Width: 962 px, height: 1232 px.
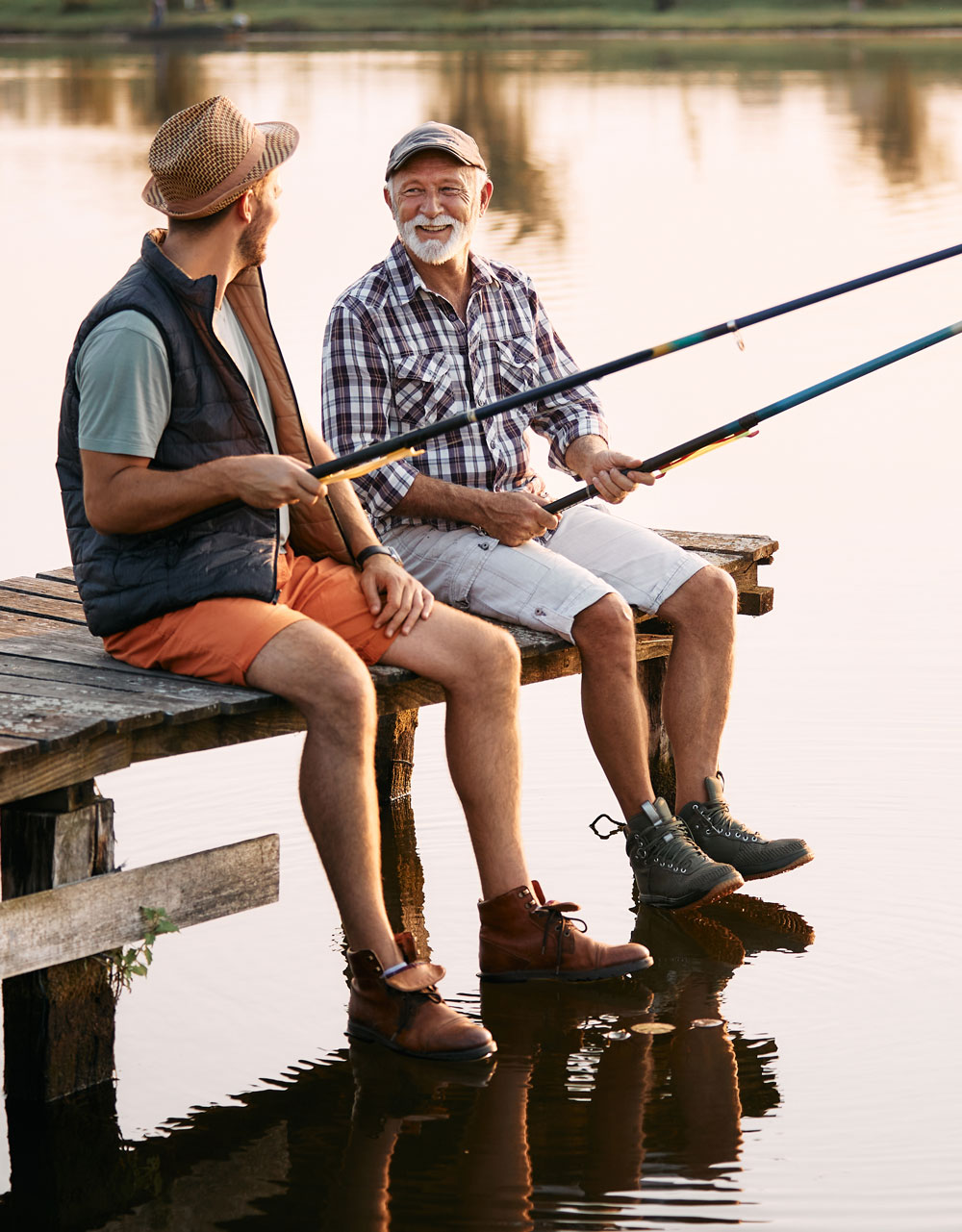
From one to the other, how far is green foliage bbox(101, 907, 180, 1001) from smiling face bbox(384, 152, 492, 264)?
1559 millimetres

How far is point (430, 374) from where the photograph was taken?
14.7 feet

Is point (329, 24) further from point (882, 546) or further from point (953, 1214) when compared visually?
point (953, 1214)

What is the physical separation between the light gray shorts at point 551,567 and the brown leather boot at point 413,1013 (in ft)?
2.82

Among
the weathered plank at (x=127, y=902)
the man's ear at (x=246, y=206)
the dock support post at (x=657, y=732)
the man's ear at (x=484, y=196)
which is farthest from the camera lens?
the dock support post at (x=657, y=732)

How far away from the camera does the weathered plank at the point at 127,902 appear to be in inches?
138

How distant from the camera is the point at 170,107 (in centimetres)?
2719

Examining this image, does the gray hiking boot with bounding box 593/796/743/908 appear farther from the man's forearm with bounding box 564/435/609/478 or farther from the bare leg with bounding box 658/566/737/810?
the man's forearm with bounding box 564/435/609/478

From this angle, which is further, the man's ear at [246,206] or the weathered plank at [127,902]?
the man's ear at [246,206]

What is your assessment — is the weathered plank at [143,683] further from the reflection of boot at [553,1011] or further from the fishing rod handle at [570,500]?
the fishing rod handle at [570,500]

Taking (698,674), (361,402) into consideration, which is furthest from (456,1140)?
(361,402)

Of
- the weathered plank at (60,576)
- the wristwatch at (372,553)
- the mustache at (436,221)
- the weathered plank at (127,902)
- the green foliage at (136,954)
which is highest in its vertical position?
the mustache at (436,221)

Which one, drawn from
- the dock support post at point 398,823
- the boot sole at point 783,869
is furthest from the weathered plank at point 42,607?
the boot sole at point 783,869

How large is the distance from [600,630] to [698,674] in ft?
1.11

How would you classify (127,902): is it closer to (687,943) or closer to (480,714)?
(480,714)
